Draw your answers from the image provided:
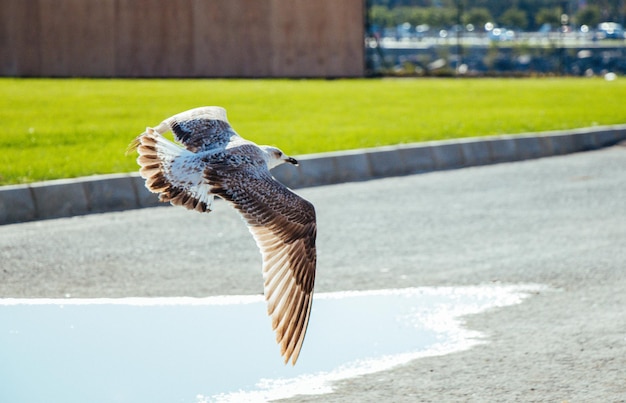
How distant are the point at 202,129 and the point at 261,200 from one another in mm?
873

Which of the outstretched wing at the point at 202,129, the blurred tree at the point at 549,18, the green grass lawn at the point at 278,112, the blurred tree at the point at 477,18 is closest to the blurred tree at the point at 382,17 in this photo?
→ the blurred tree at the point at 477,18

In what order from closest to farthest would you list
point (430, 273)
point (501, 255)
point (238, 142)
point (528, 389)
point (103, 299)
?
point (528, 389), point (238, 142), point (103, 299), point (430, 273), point (501, 255)

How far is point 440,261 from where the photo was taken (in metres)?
7.73

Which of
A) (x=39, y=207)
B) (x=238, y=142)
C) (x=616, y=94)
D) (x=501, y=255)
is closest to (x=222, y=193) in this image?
(x=238, y=142)

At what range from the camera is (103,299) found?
664cm

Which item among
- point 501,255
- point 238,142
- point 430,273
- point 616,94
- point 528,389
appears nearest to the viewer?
point 528,389

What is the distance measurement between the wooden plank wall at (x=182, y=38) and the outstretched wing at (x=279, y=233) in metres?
20.9

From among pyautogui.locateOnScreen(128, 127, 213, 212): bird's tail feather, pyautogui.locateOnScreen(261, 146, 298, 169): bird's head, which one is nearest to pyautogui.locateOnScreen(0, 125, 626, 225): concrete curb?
pyautogui.locateOnScreen(128, 127, 213, 212): bird's tail feather

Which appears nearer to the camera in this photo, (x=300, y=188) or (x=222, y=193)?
(x=222, y=193)

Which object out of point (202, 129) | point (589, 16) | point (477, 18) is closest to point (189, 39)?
point (202, 129)

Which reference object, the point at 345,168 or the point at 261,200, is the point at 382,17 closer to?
the point at 345,168

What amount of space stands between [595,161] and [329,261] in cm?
618

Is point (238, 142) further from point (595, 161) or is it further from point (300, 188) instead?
point (595, 161)

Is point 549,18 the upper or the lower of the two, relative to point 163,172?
lower
